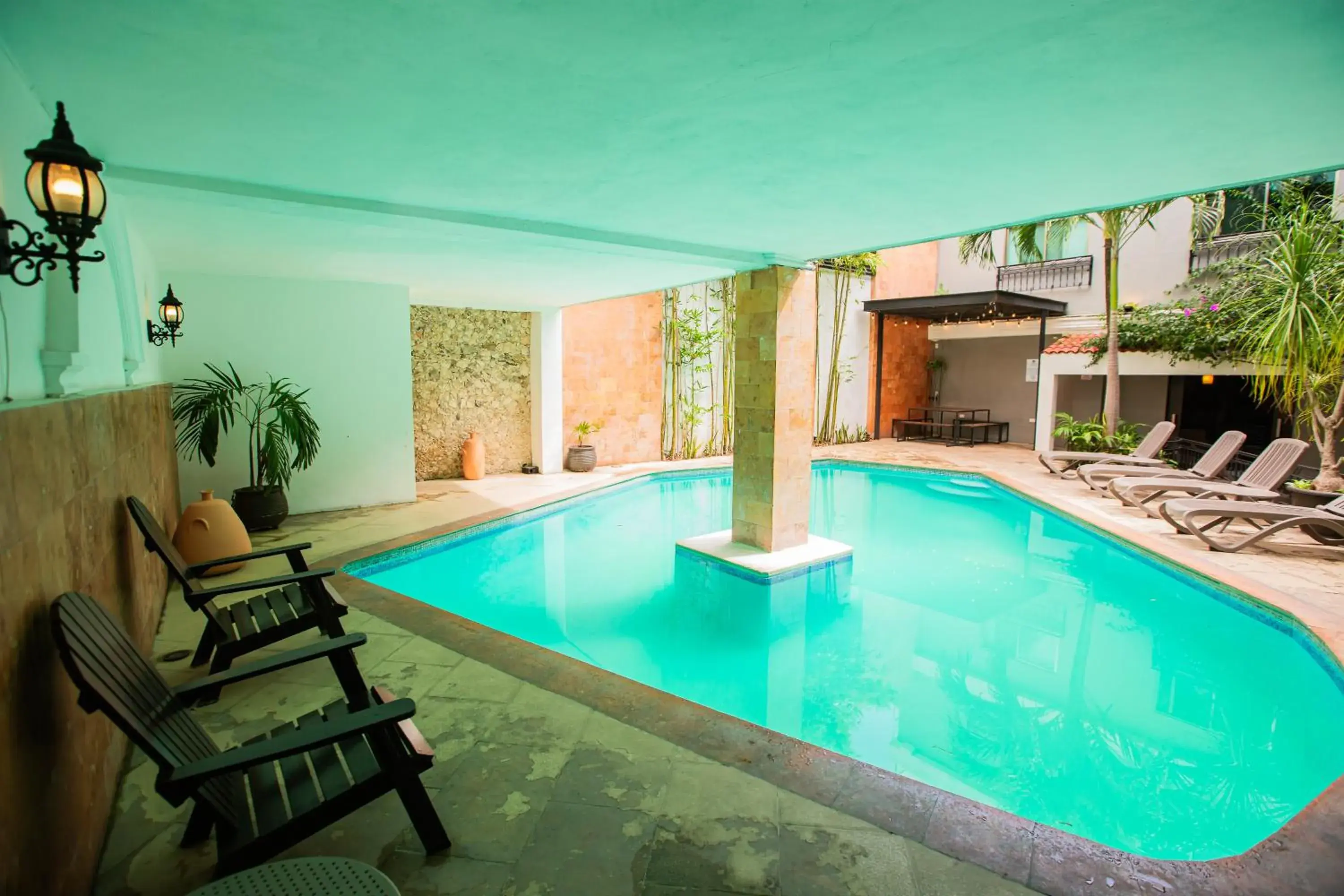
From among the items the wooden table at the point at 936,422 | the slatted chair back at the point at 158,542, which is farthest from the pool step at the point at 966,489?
the slatted chair back at the point at 158,542

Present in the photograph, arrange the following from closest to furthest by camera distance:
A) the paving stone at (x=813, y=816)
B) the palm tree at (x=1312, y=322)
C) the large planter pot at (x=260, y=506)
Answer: the paving stone at (x=813, y=816) < the large planter pot at (x=260, y=506) < the palm tree at (x=1312, y=322)

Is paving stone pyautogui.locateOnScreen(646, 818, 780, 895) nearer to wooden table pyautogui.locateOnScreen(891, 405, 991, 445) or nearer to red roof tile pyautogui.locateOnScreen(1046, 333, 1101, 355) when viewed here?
red roof tile pyautogui.locateOnScreen(1046, 333, 1101, 355)

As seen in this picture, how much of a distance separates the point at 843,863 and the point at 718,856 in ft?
1.35

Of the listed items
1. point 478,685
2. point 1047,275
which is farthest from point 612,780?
point 1047,275

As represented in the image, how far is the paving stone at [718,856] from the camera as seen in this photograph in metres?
2.05

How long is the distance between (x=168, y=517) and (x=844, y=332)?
43.1 feet

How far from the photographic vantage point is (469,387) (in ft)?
33.8

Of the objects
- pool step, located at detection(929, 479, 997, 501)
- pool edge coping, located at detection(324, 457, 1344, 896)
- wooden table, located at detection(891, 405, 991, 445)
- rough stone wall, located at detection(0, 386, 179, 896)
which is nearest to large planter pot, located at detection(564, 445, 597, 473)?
pool step, located at detection(929, 479, 997, 501)

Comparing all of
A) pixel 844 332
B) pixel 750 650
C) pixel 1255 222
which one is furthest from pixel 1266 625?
pixel 844 332

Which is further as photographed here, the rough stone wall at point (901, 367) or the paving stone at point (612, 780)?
the rough stone wall at point (901, 367)

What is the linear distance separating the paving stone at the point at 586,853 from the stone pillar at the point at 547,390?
28.6ft

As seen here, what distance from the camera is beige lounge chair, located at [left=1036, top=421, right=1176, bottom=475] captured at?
9516mm

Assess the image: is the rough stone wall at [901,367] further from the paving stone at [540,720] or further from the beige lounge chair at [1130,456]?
the paving stone at [540,720]

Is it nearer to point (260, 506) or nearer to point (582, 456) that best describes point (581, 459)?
point (582, 456)
